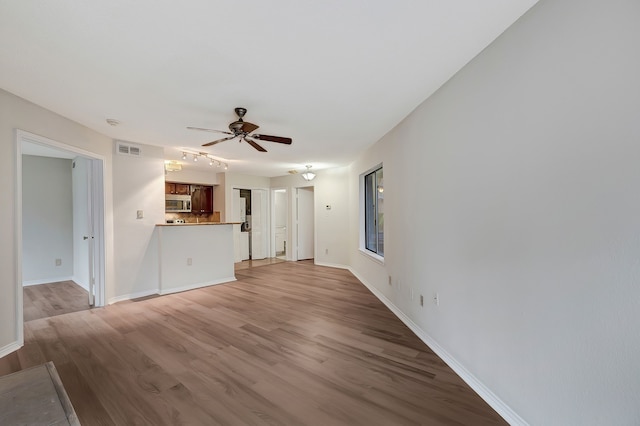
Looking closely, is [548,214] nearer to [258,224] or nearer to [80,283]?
[80,283]

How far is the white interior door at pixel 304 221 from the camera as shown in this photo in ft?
25.7

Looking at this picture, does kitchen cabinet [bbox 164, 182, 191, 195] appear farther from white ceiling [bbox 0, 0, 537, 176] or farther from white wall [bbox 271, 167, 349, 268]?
white ceiling [bbox 0, 0, 537, 176]

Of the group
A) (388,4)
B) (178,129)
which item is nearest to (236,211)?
(178,129)

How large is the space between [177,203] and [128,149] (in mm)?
3064

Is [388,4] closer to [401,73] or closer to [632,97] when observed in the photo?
[401,73]

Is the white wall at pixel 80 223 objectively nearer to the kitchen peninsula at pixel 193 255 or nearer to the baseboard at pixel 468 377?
the kitchen peninsula at pixel 193 255

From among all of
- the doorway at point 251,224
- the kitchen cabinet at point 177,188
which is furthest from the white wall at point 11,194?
the doorway at point 251,224

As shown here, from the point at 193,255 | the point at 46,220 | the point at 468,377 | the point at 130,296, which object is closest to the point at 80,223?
the point at 46,220

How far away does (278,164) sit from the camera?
6.04 meters

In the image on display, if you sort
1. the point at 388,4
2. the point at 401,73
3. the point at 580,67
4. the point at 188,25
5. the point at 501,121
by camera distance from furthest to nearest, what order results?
1. the point at 401,73
2. the point at 501,121
3. the point at 188,25
4. the point at 388,4
5. the point at 580,67

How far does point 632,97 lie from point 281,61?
1911 mm

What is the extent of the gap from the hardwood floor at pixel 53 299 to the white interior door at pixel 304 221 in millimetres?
4812

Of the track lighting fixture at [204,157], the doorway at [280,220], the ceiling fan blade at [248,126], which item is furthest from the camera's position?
the doorway at [280,220]

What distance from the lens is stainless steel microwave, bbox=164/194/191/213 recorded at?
6.91 meters
